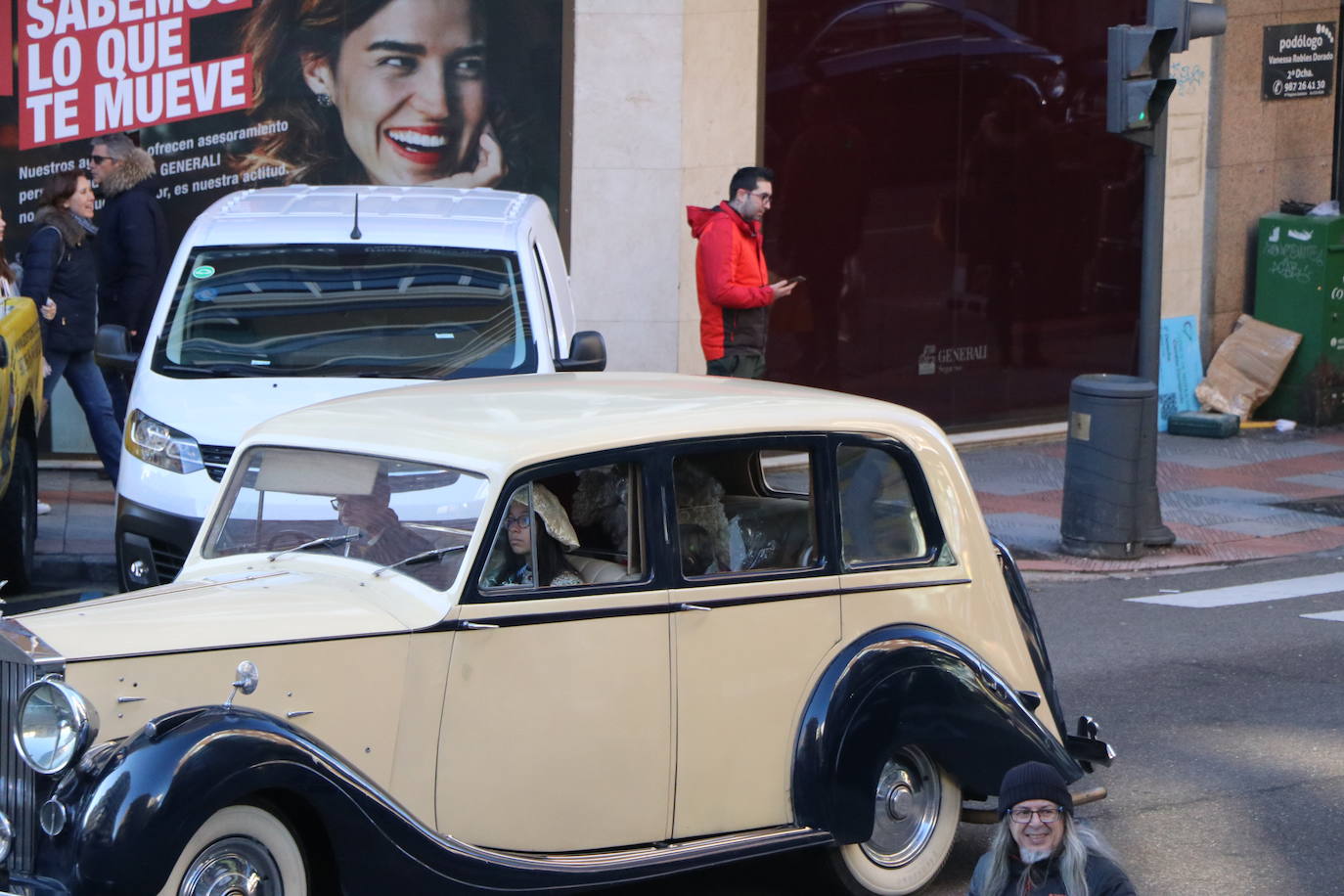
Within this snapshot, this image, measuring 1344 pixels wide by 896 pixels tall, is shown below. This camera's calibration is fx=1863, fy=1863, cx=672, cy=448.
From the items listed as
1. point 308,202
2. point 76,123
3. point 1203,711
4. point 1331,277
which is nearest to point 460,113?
point 76,123

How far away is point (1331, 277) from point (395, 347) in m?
10.8

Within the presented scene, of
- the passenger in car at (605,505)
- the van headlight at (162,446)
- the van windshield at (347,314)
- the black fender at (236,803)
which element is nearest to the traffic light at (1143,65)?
the van windshield at (347,314)

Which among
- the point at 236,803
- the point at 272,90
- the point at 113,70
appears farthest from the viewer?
the point at 272,90

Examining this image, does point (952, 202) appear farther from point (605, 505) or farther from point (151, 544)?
point (605, 505)

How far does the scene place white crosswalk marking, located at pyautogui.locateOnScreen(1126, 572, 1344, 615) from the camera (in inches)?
423

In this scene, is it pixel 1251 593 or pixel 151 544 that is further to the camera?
pixel 1251 593

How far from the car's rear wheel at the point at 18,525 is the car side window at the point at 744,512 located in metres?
5.28

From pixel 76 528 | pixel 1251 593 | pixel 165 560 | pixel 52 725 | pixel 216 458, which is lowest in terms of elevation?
pixel 1251 593

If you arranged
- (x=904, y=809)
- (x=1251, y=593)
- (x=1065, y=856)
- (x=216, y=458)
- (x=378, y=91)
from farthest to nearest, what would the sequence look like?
(x=378, y=91)
(x=1251, y=593)
(x=216, y=458)
(x=904, y=809)
(x=1065, y=856)

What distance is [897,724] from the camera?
576 centimetres

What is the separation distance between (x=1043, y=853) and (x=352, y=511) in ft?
7.17

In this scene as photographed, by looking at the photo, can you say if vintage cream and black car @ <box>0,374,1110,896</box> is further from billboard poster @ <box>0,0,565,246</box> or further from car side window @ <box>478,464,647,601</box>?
billboard poster @ <box>0,0,565,246</box>

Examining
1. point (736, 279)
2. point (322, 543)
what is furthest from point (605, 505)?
point (736, 279)

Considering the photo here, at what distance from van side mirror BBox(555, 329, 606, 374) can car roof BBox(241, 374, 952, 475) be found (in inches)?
80.5
